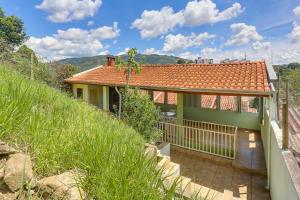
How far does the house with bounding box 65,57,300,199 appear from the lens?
309 inches

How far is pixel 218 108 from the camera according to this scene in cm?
1469

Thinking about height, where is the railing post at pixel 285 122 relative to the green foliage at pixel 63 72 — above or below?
below

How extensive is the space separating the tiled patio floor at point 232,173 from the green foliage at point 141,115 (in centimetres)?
189

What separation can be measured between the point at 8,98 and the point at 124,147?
176 centimetres

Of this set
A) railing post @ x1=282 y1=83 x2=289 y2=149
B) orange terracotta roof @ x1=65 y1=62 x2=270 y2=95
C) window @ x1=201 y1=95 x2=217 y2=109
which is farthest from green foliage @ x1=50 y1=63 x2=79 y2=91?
railing post @ x1=282 y1=83 x2=289 y2=149

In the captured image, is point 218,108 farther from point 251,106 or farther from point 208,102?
point 251,106

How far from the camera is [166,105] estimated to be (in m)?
16.3

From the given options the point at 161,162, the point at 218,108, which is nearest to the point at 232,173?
the point at 161,162

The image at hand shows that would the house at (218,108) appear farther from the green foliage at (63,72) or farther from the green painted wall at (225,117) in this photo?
the green foliage at (63,72)

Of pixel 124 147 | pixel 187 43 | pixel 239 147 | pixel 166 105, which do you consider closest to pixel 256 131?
pixel 239 147

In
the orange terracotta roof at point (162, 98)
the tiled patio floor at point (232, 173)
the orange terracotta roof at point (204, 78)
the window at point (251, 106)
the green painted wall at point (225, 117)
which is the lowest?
the tiled patio floor at point (232, 173)

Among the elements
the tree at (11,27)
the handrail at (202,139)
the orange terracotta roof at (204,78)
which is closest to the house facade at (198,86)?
the orange terracotta roof at (204,78)

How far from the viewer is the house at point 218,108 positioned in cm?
785

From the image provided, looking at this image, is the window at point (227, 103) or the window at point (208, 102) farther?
the window at point (208, 102)
